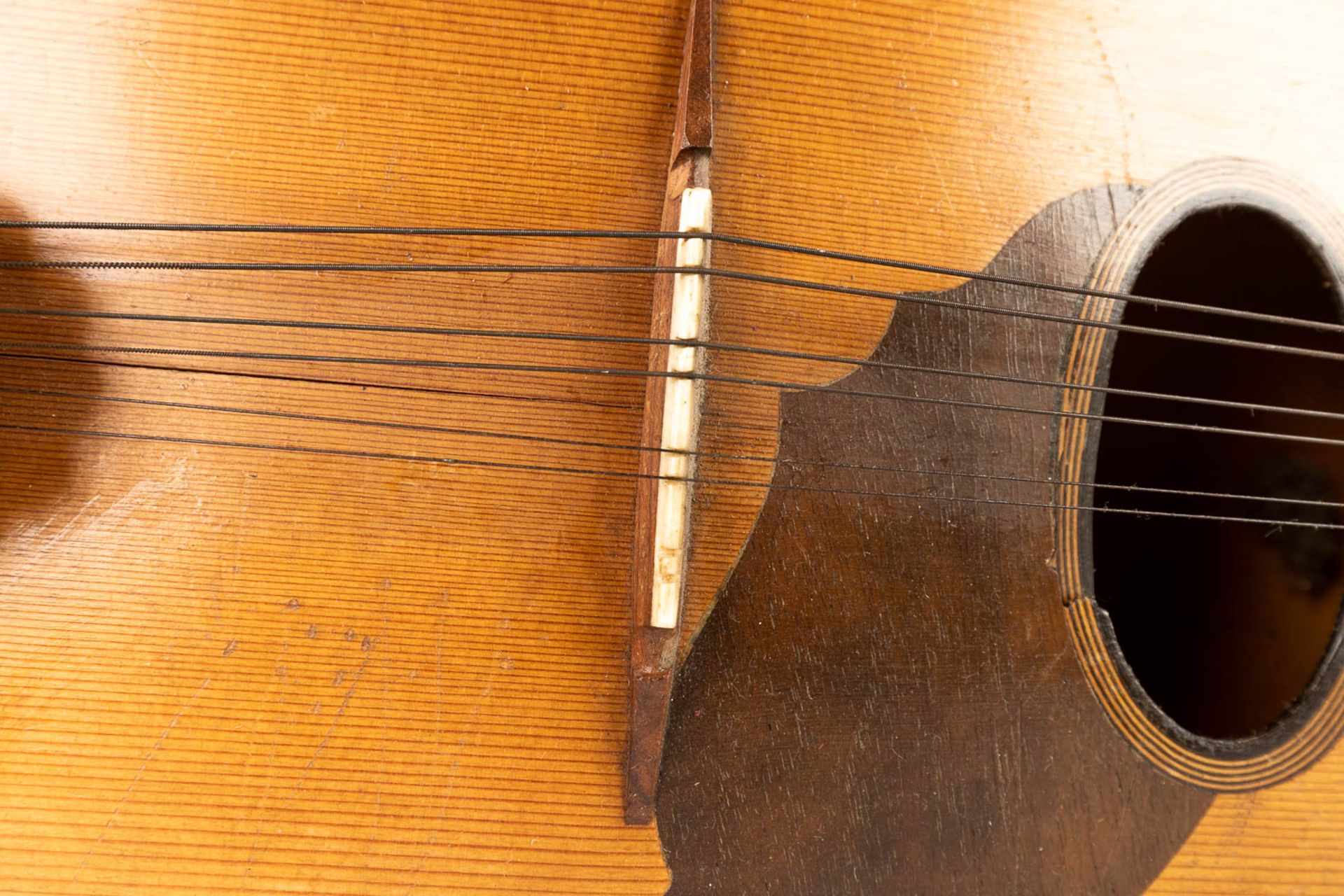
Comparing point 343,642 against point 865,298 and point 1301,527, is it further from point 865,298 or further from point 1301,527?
point 1301,527

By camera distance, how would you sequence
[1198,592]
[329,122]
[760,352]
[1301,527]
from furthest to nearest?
1. [1198,592]
2. [1301,527]
3. [329,122]
4. [760,352]

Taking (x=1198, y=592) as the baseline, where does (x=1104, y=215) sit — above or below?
above

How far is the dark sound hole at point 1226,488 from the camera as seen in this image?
67.6 inches

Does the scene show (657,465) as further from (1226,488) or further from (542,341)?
(1226,488)

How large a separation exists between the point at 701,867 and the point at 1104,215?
1.28 metres

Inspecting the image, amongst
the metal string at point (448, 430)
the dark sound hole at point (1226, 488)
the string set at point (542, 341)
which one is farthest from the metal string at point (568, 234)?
the dark sound hole at point (1226, 488)

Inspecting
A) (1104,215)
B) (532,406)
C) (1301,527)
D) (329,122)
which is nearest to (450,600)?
(532,406)

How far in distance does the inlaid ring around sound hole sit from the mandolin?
0.05 feet

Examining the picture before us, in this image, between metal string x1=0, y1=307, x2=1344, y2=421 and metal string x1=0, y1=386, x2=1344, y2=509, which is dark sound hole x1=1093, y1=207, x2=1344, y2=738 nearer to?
metal string x1=0, y1=307, x2=1344, y2=421

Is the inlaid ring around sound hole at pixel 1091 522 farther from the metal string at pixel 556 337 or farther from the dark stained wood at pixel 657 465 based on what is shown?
the dark stained wood at pixel 657 465

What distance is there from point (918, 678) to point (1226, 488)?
1337mm

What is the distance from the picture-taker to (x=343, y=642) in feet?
3.93

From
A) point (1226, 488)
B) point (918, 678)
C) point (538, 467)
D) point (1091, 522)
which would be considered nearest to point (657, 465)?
point (538, 467)

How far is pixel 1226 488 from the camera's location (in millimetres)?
2074
